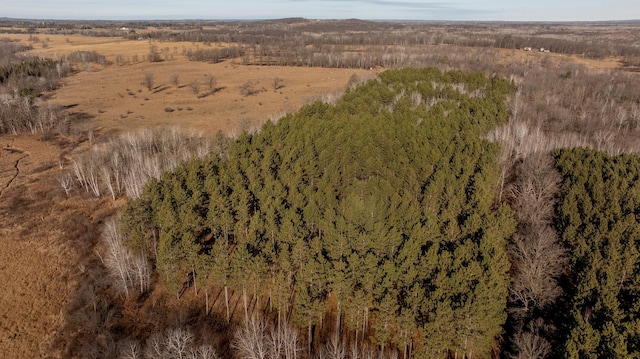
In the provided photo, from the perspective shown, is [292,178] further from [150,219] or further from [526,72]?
[526,72]

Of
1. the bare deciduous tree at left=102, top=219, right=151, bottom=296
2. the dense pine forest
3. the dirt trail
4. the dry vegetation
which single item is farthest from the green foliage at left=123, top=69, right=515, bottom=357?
the dirt trail

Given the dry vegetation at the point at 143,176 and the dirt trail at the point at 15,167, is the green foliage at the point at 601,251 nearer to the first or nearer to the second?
the dry vegetation at the point at 143,176

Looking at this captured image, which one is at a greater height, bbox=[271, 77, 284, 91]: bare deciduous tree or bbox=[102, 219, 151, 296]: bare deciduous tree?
bbox=[271, 77, 284, 91]: bare deciduous tree

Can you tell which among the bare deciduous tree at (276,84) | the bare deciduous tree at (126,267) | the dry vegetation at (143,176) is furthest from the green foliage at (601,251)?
the bare deciduous tree at (276,84)

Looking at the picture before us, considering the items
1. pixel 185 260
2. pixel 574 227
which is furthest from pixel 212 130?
pixel 574 227

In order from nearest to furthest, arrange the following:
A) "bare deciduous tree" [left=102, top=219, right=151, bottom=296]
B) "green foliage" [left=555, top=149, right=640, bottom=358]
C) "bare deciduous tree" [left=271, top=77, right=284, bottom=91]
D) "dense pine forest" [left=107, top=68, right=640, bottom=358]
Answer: "green foliage" [left=555, top=149, right=640, bottom=358]
"dense pine forest" [left=107, top=68, right=640, bottom=358]
"bare deciduous tree" [left=102, top=219, right=151, bottom=296]
"bare deciduous tree" [left=271, top=77, right=284, bottom=91]

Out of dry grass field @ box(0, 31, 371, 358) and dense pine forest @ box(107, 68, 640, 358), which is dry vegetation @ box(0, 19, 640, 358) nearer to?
dry grass field @ box(0, 31, 371, 358)
